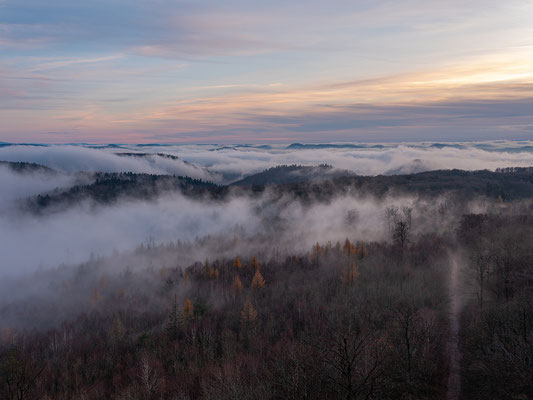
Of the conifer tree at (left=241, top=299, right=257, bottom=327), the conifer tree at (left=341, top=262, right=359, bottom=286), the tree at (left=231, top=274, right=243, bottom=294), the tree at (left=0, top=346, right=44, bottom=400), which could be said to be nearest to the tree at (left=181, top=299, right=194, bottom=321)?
the conifer tree at (left=241, top=299, right=257, bottom=327)

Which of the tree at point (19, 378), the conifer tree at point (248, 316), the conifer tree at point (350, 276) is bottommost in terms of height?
the conifer tree at point (248, 316)

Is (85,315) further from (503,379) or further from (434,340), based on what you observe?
(503,379)

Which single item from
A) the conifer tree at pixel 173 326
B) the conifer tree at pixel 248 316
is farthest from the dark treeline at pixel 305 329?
Result: the conifer tree at pixel 173 326

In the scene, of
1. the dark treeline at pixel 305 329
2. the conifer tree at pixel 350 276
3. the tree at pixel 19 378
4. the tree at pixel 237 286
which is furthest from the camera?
the tree at pixel 237 286

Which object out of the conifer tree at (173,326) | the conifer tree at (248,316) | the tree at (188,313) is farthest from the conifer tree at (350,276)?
the conifer tree at (173,326)

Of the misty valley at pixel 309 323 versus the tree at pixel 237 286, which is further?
the tree at pixel 237 286

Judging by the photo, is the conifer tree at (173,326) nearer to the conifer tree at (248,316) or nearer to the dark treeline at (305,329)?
the dark treeline at (305,329)

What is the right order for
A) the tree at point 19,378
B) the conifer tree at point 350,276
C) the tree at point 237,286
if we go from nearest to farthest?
the tree at point 19,378, the conifer tree at point 350,276, the tree at point 237,286

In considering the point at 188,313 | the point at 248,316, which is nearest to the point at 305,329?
the point at 248,316

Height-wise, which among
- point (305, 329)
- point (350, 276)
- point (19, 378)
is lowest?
point (305, 329)

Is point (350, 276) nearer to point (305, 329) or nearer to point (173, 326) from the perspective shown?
point (305, 329)

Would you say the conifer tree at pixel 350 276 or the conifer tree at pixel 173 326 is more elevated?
the conifer tree at pixel 350 276
